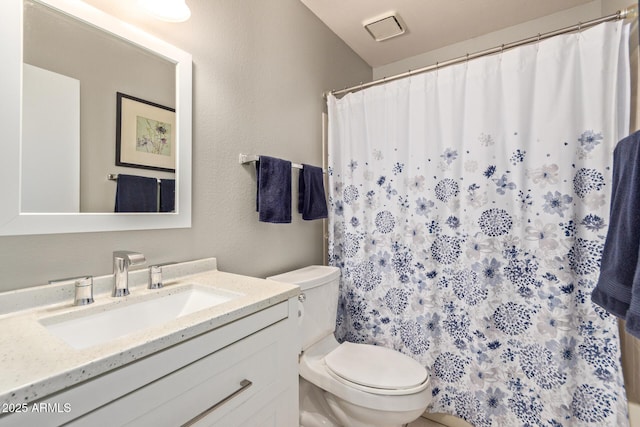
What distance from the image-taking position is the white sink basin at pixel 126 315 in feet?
2.52

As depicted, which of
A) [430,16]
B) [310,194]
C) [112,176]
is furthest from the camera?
[430,16]

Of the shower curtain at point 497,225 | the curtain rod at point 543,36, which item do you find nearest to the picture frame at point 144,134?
the shower curtain at point 497,225

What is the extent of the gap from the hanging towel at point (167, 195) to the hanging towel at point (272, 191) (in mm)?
388

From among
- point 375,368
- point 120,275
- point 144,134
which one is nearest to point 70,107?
point 144,134

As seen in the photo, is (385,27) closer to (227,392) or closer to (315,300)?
(315,300)

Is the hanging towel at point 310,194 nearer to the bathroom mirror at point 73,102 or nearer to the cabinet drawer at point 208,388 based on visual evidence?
the bathroom mirror at point 73,102

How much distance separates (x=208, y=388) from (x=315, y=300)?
2.83 ft

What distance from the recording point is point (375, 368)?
1366 mm

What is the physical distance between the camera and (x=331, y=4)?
1.81 m

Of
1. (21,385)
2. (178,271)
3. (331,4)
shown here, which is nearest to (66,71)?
(178,271)

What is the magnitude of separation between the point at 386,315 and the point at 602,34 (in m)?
1.66

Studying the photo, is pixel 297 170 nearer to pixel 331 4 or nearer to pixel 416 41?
pixel 331 4

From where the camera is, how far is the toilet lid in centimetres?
125

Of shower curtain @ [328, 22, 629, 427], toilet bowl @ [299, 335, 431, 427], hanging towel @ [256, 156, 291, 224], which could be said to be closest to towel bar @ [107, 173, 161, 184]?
hanging towel @ [256, 156, 291, 224]
